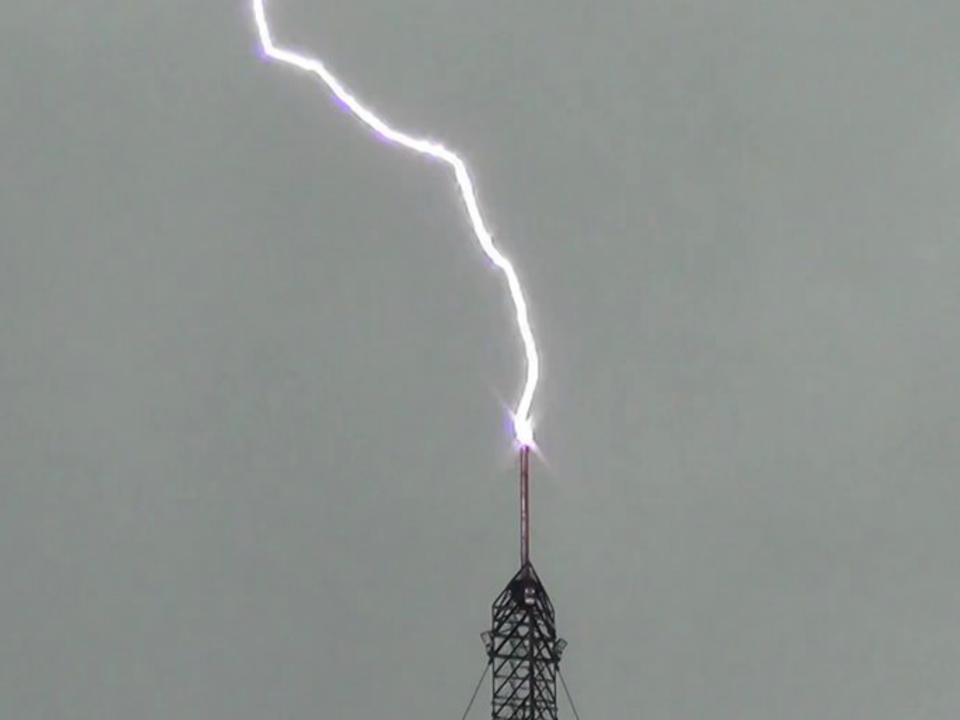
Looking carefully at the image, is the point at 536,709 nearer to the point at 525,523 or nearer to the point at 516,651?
the point at 516,651

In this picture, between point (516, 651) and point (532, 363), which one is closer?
point (532, 363)

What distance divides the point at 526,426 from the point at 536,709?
13.0 meters

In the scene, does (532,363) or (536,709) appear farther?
(536,709)

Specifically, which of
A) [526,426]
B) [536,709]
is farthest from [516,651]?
[526,426]

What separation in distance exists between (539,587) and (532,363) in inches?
401

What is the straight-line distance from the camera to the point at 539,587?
2657 inches

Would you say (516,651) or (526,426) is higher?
(526,426)

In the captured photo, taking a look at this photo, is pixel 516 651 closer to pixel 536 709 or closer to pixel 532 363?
pixel 536 709

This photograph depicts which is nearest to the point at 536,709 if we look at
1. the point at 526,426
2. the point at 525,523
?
the point at 525,523

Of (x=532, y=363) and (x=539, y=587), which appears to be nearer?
(x=532, y=363)

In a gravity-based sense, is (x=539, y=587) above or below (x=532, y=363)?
below

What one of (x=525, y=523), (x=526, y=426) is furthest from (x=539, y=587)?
(x=526, y=426)

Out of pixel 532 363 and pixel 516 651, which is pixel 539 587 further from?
pixel 532 363

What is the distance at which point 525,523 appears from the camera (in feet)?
219
